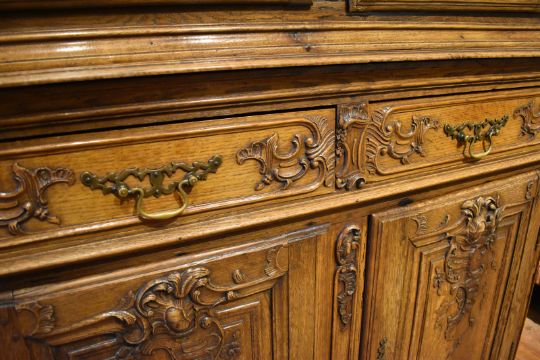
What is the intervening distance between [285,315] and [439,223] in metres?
0.30

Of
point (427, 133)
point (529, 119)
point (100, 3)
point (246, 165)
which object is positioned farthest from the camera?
point (529, 119)

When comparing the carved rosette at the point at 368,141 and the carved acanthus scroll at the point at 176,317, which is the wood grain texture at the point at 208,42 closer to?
the carved rosette at the point at 368,141

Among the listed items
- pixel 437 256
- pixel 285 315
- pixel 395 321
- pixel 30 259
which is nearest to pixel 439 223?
pixel 437 256

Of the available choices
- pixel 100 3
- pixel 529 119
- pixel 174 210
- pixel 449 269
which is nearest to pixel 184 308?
pixel 174 210

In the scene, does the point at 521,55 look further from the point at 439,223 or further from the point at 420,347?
the point at 420,347

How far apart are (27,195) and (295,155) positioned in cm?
30

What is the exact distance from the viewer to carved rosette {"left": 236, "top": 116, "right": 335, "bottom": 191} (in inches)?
17.8

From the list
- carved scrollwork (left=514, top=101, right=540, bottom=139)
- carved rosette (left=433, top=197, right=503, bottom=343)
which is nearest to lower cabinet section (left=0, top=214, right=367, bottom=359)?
carved rosette (left=433, top=197, right=503, bottom=343)

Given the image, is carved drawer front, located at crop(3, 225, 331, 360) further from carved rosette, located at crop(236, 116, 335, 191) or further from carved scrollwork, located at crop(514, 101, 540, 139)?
carved scrollwork, located at crop(514, 101, 540, 139)

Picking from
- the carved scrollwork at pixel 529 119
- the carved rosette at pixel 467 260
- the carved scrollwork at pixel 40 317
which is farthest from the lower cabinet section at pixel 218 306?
the carved scrollwork at pixel 529 119

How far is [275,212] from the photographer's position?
0.48m

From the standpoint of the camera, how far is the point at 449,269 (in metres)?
0.68

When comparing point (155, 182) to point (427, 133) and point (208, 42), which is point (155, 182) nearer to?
point (208, 42)

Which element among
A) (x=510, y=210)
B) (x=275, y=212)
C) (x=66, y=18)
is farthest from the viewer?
(x=510, y=210)
